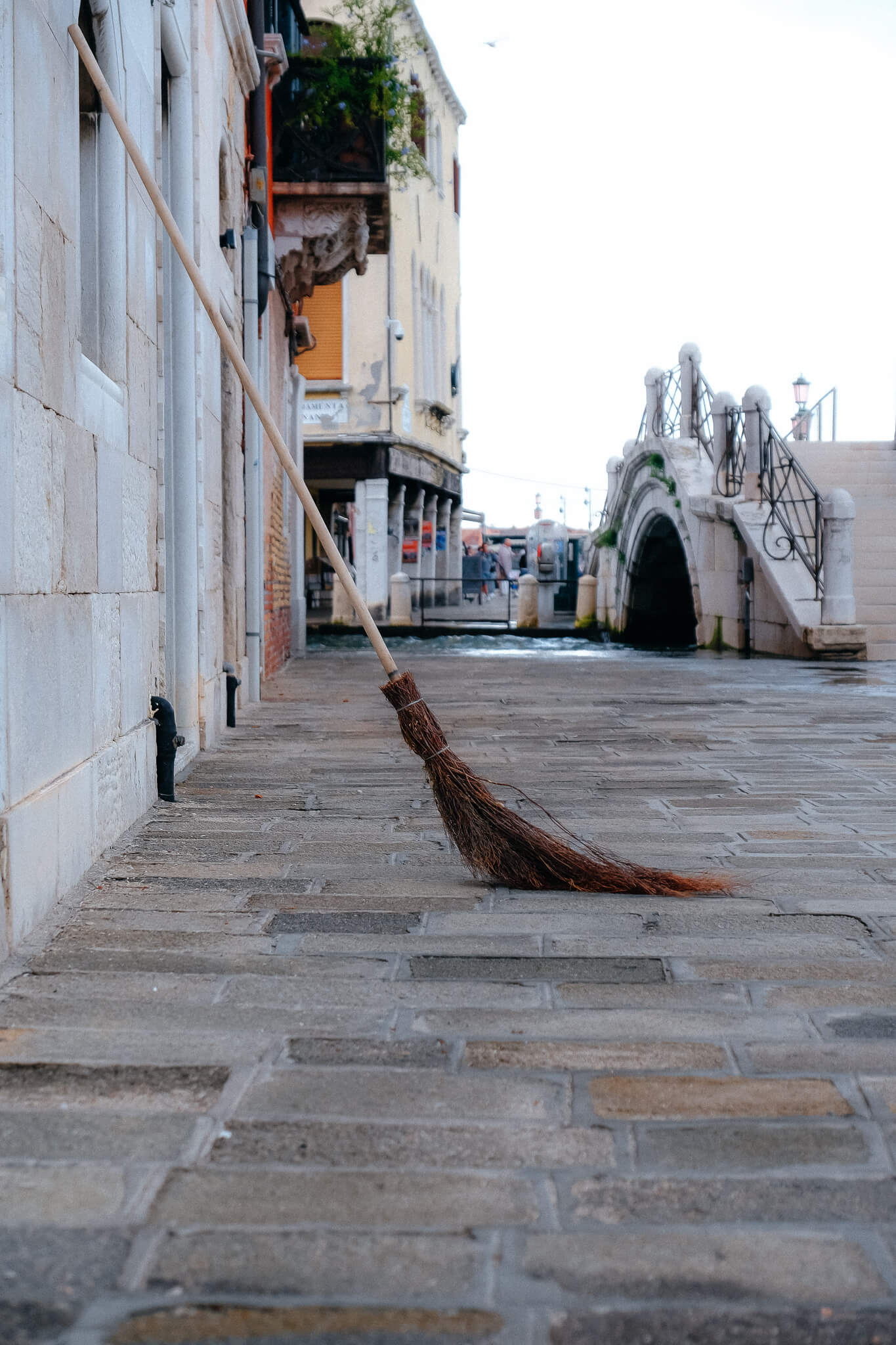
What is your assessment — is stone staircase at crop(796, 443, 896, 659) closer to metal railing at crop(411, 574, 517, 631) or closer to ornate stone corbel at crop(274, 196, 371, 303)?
metal railing at crop(411, 574, 517, 631)

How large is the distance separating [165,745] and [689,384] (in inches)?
650

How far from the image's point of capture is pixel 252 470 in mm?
9805

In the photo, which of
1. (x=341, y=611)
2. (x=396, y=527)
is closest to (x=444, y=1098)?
(x=341, y=611)

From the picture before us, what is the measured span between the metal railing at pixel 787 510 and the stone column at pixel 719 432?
849mm

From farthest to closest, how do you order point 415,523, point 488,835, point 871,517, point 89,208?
point 415,523
point 871,517
point 89,208
point 488,835

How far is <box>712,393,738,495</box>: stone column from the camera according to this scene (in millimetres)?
18031

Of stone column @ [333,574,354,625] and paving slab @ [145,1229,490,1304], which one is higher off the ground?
stone column @ [333,574,354,625]

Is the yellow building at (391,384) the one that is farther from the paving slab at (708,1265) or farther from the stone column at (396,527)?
the paving slab at (708,1265)

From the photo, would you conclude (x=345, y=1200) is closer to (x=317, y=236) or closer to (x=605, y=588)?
(x=317, y=236)

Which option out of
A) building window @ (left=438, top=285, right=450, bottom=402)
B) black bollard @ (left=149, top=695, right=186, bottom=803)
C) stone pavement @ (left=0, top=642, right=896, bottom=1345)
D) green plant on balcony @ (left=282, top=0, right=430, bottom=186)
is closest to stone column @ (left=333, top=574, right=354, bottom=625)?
building window @ (left=438, top=285, right=450, bottom=402)

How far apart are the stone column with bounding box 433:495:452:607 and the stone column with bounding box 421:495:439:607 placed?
1.99 feet

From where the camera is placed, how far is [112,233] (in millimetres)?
4582

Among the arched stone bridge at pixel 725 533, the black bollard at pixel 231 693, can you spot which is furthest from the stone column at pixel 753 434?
the black bollard at pixel 231 693

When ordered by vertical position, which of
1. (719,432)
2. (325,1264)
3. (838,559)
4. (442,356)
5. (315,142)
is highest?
(442,356)
